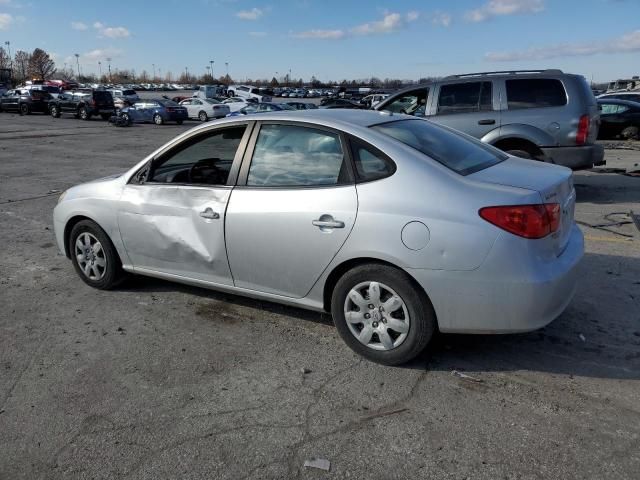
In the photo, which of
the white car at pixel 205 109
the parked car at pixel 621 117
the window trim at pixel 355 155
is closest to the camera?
the window trim at pixel 355 155

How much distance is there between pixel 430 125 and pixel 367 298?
1590 mm

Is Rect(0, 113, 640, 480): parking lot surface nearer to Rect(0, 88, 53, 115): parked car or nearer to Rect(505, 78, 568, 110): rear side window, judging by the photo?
Rect(505, 78, 568, 110): rear side window

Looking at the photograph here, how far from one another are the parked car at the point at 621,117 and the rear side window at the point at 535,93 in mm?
11999

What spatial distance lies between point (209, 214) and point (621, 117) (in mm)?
18910

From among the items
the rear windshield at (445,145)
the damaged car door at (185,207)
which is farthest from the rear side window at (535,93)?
the damaged car door at (185,207)

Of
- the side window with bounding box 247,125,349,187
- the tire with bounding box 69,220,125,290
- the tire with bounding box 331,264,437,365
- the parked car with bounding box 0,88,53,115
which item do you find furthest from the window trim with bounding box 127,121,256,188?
the parked car with bounding box 0,88,53,115

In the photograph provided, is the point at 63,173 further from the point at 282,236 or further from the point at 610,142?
the point at 610,142

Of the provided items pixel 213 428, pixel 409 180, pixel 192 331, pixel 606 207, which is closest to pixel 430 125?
pixel 409 180

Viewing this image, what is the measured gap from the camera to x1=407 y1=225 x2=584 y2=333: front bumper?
10.2 feet

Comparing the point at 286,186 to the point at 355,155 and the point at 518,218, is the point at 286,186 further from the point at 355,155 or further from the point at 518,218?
the point at 518,218

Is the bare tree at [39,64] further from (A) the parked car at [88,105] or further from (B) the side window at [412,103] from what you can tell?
(B) the side window at [412,103]

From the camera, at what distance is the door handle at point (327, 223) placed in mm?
3494

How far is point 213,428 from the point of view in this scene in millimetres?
2965

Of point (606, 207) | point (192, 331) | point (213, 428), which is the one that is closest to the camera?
point (213, 428)
